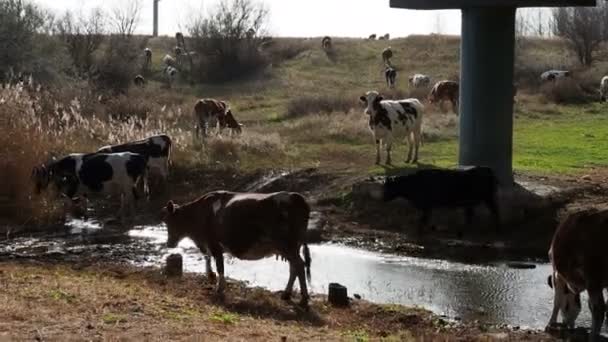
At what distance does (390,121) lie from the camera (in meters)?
25.7

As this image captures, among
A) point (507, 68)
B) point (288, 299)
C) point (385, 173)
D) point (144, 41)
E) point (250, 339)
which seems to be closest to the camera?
point (250, 339)

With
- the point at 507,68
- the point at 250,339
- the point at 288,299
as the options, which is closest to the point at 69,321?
the point at 250,339

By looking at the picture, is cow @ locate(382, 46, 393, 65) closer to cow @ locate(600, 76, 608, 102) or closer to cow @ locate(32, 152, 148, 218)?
cow @ locate(600, 76, 608, 102)

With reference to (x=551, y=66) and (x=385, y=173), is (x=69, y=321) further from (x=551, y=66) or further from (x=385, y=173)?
(x=551, y=66)

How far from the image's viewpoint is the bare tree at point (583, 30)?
59.5 meters

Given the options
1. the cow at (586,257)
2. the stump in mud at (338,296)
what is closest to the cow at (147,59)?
the stump in mud at (338,296)

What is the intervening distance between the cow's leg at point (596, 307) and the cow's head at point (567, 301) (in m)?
0.71

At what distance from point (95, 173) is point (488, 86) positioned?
863cm

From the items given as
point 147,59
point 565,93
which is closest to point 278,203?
point 565,93

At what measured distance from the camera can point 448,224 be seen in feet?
65.4

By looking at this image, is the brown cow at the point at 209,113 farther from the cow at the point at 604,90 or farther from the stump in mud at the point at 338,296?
the cow at the point at 604,90

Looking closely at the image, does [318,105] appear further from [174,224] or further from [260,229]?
[260,229]

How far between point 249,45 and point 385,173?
39.4 m

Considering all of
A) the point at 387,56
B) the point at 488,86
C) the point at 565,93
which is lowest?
the point at 565,93
